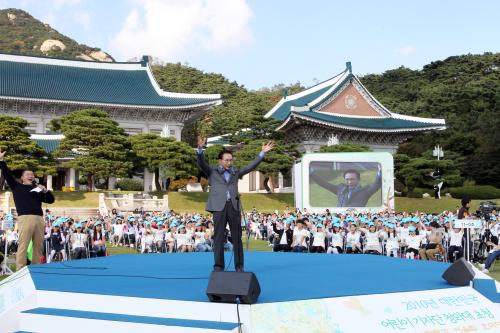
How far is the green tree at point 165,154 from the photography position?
32.3m

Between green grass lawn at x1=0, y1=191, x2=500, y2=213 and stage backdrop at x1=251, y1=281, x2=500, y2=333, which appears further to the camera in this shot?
green grass lawn at x1=0, y1=191, x2=500, y2=213

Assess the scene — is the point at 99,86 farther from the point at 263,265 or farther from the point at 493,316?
the point at 493,316

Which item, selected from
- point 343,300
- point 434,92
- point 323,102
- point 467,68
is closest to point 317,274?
point 343,300

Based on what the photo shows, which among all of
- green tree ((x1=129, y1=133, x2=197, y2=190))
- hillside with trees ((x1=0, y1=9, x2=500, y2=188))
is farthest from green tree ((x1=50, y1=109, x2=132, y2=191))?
hillside with trees ((x1=0, y1=9, x2=500, y2=188))

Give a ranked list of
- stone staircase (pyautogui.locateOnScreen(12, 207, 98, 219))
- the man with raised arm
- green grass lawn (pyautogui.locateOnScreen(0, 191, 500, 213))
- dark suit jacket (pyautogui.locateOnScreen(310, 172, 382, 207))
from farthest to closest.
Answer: green grass lawn (pyautogui.locateOnScreen(0, 191, 500, 213)), stone staircase (pyautogui.locateOnScreen(12, 207, 98, 219)), dark suit jacket (pyautogui.locateOnScreen(310, 172, 382, 207)), the man with raised arm

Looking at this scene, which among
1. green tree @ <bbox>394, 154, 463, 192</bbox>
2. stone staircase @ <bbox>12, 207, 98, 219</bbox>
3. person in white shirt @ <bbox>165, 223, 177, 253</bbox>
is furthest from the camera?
green tree @ <bbox>394, 154, 463, 192</bbox>

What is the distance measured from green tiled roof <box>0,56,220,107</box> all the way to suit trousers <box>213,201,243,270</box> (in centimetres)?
3240

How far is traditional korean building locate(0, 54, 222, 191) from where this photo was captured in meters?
37.1

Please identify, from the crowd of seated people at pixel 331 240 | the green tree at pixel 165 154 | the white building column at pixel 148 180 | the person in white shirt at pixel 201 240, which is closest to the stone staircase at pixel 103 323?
the crowd of seated people at pixel 331 240

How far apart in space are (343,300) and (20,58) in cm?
4067

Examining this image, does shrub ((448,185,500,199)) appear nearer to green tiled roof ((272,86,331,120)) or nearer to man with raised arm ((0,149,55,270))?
green tiled roof ((272,86,331,120))

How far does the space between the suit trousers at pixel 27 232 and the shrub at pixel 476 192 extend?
32881 mm

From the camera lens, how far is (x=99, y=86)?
40.5 m

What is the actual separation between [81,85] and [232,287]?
37.7m
